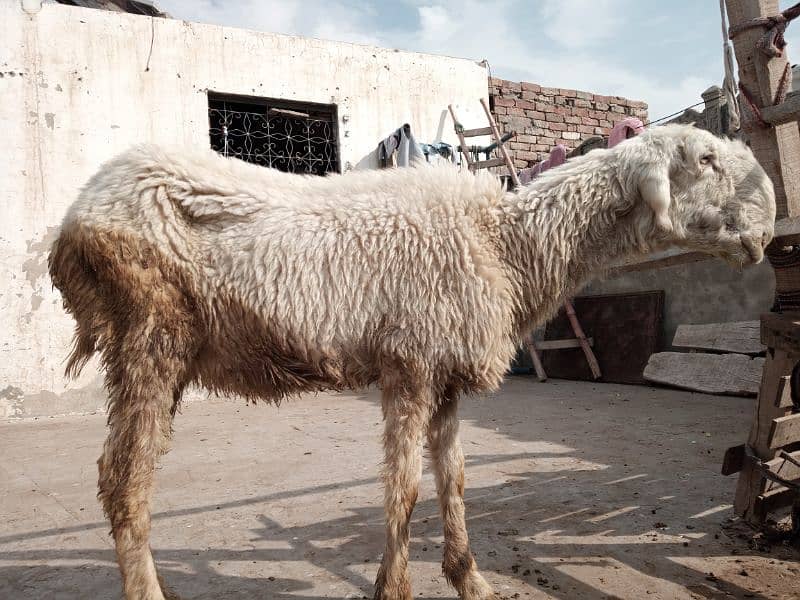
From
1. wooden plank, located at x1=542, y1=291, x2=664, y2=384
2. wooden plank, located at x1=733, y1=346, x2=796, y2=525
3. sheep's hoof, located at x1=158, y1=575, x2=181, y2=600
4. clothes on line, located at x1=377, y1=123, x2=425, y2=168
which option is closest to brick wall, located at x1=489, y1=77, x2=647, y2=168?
clothes on line, located at x1=377, y1=123, x2=425, y2=168

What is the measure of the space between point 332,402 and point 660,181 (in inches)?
224

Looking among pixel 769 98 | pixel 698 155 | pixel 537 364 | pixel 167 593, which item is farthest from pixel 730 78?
pixel 537 364

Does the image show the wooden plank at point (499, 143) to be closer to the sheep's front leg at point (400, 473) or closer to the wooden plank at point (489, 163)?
the wooden plank at point (489, 163)

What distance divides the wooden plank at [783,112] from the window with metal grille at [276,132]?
22.4ft

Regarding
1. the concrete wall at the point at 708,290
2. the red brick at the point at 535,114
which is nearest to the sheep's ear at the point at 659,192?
the concrete wall at the point at 708,290

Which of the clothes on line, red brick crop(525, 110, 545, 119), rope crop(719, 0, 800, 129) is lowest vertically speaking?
rope crop(719, 0, 800, 129)

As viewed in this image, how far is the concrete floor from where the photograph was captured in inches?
104

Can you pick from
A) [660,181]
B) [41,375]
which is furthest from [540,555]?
[41,375]

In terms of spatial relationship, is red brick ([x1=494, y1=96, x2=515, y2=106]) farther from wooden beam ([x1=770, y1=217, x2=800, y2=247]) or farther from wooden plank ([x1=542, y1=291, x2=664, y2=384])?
wooden beam ([x1=770, y1=217, x2=800, y2=247])

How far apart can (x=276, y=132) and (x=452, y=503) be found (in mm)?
7326

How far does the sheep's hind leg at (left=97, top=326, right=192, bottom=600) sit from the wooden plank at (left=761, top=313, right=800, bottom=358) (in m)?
2.69

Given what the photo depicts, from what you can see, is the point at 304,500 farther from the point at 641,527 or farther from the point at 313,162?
the point at 313,162

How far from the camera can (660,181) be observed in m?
2.50

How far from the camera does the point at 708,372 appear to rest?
22.9 ft
